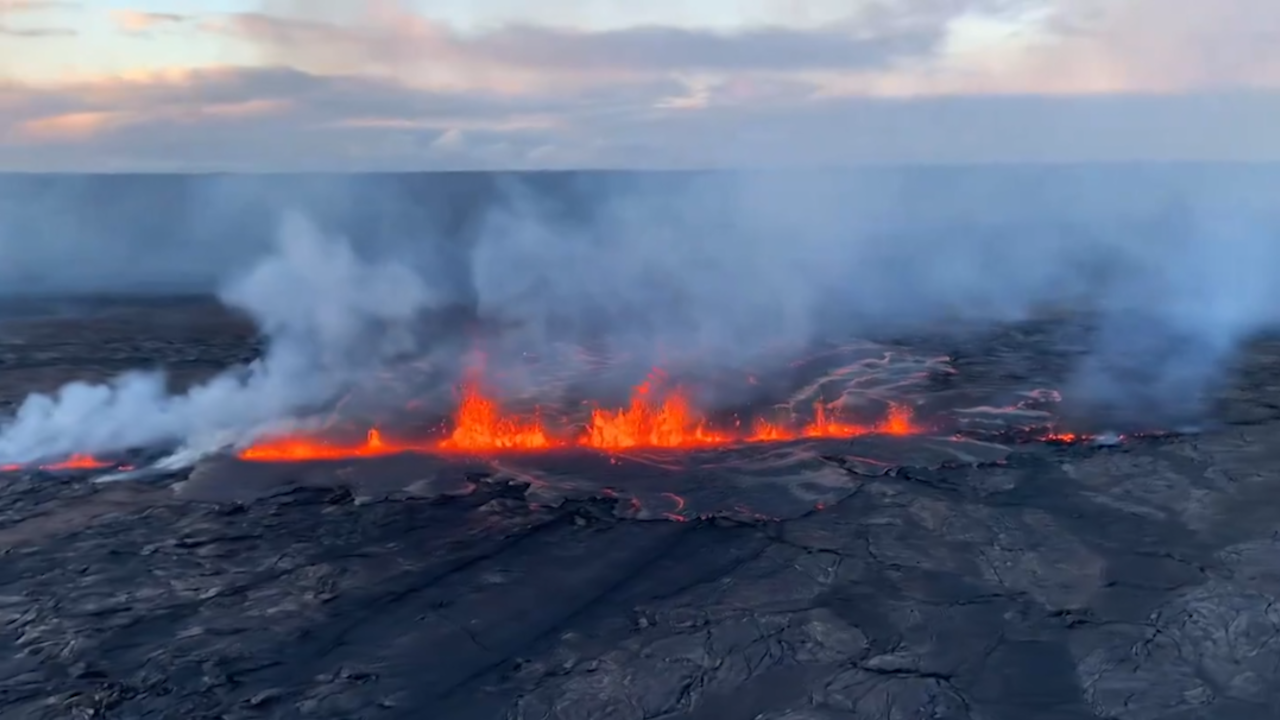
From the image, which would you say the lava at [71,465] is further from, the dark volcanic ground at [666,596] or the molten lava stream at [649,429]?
the molten lava stream at [649,429]

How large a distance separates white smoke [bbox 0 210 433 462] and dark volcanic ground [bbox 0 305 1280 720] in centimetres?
259

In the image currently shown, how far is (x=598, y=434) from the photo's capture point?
21.4 m

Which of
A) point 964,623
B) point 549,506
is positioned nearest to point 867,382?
point 549,506

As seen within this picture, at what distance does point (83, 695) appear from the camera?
11523 millimetres

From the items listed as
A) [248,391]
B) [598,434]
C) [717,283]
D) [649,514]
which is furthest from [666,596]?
[717,283]

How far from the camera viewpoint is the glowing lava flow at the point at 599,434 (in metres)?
20.5

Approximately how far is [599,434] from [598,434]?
0.09 feet

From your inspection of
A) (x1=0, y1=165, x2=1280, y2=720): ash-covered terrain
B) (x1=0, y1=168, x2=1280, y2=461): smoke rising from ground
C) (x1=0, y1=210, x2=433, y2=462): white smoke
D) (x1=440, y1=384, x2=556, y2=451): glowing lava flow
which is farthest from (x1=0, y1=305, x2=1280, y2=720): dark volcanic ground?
(x1=0, y1=168, x2=1280, y2=461): smoke rising from ground

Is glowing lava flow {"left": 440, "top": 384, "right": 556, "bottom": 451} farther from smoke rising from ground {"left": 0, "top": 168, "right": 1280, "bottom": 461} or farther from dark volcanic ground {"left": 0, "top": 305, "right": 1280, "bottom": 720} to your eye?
smoke rising from ground {"left": 0, "top": 168, "right": 1280, "bottom": 461}

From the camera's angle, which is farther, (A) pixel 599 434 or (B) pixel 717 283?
(B) pixel 717 283

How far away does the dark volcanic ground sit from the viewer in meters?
11.6

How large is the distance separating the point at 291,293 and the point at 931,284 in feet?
106

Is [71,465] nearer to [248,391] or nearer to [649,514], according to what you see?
[248,391]

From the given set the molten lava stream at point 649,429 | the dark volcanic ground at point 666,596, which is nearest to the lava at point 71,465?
the dark volcanic ground at point 666,596
